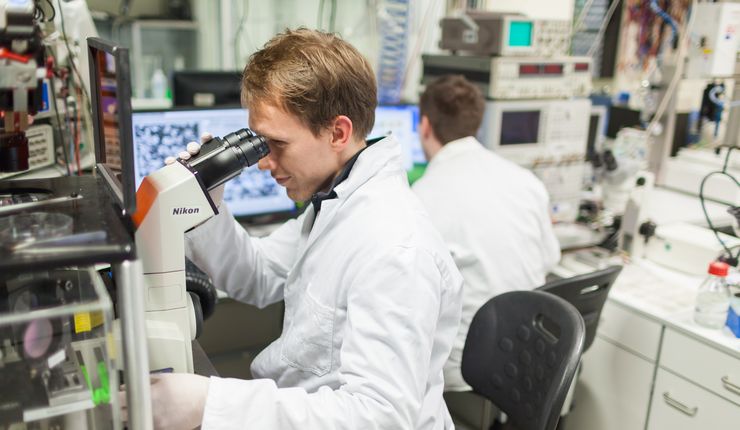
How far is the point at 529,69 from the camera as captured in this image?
7.71 feet

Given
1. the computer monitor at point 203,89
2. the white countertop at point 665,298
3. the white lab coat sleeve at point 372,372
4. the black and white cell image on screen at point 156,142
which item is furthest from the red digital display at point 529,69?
the white lab coat sleeve at point 372,372

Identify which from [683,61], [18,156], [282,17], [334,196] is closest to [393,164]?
Result: [334,196]

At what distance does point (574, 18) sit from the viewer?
13.9ft

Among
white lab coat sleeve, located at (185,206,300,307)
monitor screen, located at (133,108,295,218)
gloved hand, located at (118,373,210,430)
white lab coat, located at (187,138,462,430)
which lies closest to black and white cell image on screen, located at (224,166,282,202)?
monitor screen, located at (133,108,295,218)

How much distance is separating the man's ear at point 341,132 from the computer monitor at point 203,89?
1.48m

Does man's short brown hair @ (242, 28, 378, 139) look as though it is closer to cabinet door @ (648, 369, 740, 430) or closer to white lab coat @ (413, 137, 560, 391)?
white lab coat @ (413, 137, 560, 391)

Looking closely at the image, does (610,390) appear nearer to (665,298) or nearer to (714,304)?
(665,298)

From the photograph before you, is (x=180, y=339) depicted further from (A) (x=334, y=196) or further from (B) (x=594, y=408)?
(B) (x=594, y=408)

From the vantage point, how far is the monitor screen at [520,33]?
2305 mm

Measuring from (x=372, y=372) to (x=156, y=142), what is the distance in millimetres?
1310

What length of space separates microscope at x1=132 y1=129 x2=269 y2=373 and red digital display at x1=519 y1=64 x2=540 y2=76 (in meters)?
1.64

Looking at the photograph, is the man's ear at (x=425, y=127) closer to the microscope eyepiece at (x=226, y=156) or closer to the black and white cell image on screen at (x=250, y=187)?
the black and white cell image on screen at (x=250, y=187)

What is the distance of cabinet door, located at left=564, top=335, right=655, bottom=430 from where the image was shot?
2010 mm

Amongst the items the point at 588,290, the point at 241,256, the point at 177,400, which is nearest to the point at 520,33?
the point at 588,290
